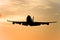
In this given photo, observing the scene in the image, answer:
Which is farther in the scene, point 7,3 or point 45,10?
point 45,10

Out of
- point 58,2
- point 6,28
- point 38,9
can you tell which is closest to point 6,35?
point 6,28

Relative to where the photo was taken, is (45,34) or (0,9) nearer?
(0,9)

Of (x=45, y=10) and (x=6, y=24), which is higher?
(x=45, y=10)

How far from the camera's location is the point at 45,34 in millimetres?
8164

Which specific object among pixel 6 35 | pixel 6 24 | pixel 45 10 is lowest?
pixel 6 35

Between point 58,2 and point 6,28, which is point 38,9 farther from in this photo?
point 6,28

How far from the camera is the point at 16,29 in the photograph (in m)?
8.06

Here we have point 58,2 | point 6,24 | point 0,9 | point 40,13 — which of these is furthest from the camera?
point 6,24

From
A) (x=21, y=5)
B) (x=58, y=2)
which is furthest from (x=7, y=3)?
(x=58, y=2)

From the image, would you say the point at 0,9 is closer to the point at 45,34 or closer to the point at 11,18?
the point at 11,18

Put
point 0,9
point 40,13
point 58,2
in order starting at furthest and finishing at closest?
point 40,13
point 0,9
point 58,2

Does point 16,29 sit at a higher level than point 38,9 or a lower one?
lower

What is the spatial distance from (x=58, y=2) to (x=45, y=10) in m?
0.78

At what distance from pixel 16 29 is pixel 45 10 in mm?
2128
